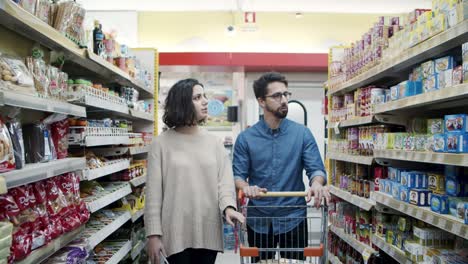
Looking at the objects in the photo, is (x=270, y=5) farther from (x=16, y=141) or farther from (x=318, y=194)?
(x=16, y=141)

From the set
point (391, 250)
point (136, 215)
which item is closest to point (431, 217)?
point (391, 250)

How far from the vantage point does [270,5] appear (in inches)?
264

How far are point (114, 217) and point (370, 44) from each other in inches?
96.3

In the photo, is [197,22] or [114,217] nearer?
[114,217]

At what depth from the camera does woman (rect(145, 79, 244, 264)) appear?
2.42 metres

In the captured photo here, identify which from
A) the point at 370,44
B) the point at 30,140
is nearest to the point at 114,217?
the point at 30,140

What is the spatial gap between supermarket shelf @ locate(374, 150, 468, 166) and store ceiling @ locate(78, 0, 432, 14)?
4.23 m

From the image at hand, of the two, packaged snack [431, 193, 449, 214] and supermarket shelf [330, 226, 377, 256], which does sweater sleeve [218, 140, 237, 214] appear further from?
supermarket shelf [330, 226, 377, 256]

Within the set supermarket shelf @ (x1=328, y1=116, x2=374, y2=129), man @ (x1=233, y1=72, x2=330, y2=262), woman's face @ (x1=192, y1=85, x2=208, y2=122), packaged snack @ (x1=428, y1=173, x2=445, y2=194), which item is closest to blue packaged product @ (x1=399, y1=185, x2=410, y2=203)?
packaged snack @ (x1=428, y1=173, x2=445, y2=194)

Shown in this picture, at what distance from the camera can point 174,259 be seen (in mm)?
2455

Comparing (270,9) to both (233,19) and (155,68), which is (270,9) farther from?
(155,68)

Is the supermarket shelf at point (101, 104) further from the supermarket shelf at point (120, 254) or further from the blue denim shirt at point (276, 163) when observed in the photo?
the supermarket shelf at point (120, 254)

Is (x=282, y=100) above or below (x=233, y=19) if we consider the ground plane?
below

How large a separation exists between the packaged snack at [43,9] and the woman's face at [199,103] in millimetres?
899
